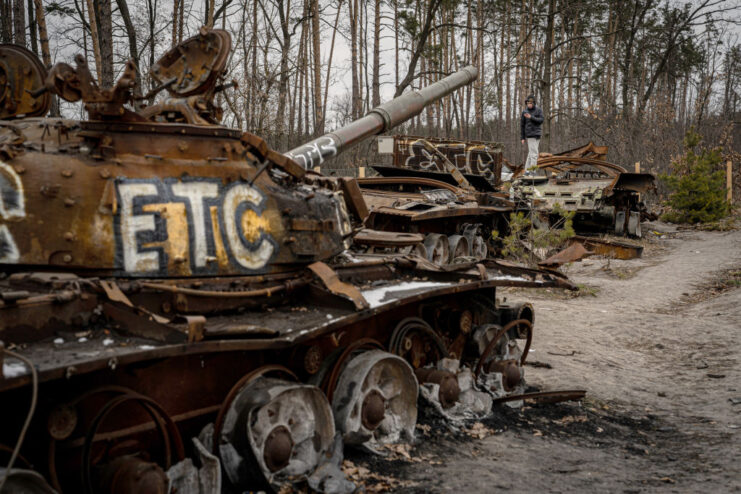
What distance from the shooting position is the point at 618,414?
5996 mm

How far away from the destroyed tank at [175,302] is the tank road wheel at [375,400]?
0.05 ft

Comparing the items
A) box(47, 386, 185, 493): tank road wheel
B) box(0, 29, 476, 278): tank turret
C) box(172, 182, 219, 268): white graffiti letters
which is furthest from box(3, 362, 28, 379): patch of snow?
box(172, 182, 219, 268): white graffiti letters

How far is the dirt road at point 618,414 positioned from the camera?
4.41m

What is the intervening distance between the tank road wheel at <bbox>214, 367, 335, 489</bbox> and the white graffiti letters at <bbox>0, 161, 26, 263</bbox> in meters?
1.44

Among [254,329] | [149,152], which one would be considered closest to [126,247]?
[149,152]

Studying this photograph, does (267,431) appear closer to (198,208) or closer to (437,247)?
(198,208)

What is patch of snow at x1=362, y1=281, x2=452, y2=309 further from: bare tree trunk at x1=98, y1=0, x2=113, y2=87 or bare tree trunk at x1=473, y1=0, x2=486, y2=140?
bare tree trunk at x1=473, y1=0, x2=486, y2=140

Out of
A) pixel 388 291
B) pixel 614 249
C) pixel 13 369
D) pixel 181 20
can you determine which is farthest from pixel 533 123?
pixel 13 369

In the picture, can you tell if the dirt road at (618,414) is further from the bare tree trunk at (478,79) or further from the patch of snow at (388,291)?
the bare tree trunk at (478,79)

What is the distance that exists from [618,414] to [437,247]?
643 centimetres

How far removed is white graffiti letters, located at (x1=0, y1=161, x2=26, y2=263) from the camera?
3.60 m

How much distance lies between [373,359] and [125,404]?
1.77 metres

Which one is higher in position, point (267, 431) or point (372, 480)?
point (267, 431)

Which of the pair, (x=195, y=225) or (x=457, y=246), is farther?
(x=457, y=246)
